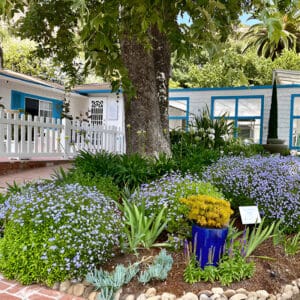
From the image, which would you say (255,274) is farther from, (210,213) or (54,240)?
(54,240)

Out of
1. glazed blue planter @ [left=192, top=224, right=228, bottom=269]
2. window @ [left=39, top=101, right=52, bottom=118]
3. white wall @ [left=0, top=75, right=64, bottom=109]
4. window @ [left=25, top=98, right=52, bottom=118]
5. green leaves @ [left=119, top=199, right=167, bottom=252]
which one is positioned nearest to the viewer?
glazed blue planter @ [left=192, top=224, right=228, bottom=269]

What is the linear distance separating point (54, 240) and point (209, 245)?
3.67 feet

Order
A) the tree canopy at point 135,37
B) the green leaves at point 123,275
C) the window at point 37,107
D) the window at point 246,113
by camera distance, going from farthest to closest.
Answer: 1. the window at point 37,107
2. the window at point 246,113
3. the tree canopy at point 135,37
4. the green leaves at point 123,275

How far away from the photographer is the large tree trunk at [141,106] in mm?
4898

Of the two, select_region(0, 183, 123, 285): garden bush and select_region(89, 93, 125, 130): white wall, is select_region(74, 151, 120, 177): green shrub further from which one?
select_region(89, 93, 125, 130): white wall

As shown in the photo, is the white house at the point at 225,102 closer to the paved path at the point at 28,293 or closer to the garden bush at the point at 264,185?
the garden bush at the point at 264,185

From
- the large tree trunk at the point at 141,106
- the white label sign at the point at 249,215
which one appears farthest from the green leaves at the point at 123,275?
the large tree trunk at the point at 141,106

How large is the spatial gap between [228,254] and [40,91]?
12.2 meters

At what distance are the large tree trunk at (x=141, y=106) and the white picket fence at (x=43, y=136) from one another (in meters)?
1.18

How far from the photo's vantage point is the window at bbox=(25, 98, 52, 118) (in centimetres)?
1269

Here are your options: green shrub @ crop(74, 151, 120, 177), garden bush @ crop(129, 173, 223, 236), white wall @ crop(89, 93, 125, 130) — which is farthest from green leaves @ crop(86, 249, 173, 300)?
white wall @ crop(89, 93, 125, 130)

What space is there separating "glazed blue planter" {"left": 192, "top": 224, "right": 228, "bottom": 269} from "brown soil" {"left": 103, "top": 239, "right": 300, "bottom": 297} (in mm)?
159

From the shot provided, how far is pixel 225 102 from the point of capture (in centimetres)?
1281

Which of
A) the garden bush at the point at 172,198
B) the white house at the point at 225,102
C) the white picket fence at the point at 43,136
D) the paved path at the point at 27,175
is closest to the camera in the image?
the garden bush at the point at 172,198
